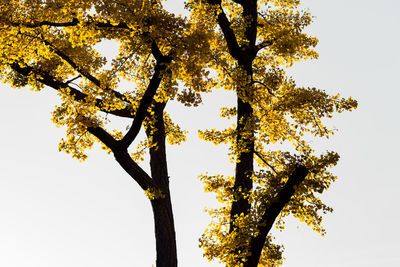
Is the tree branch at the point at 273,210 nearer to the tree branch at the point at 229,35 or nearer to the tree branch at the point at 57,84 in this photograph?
the tree branch at the point at 229,35

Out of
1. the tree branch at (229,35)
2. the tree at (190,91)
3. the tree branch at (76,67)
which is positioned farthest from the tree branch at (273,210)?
the tree branch at (76,67)

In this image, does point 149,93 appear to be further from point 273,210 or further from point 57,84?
point 273,210

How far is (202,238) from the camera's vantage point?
38.6 feet

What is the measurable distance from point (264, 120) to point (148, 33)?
15.1 ft

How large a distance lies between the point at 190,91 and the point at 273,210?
4485mm

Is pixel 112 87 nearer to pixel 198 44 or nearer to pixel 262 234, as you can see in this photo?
pixel 198 44

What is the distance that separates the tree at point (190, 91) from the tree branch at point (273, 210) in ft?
0.09

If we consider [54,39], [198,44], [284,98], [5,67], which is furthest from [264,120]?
[5,67]

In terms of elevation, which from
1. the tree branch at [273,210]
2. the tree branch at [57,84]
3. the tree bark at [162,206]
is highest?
the tree branch at [57,84]

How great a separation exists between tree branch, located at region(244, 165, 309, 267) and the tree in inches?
1.1

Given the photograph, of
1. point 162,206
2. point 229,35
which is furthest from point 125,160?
point 229,35

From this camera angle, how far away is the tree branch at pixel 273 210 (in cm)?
1065

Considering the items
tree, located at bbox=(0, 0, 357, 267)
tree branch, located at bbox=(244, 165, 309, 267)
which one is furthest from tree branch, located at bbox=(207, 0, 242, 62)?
tree branch, located at bbox=(244, 165, 309, 267)

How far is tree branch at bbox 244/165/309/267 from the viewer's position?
34.9 ft
